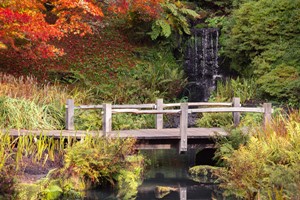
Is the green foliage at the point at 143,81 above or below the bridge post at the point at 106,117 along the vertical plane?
above

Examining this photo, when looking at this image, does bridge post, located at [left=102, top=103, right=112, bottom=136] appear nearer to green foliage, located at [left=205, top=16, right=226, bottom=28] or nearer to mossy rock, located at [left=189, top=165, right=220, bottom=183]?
mossy rock, located at [left=189, top=165, right=220, bottom=183]

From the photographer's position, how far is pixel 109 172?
12164 mm

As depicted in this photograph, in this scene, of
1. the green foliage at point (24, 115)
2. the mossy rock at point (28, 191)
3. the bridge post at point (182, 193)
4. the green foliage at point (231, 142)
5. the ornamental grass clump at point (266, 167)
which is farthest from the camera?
the green foliage at point (24, 115)

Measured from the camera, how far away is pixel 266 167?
10664 mm

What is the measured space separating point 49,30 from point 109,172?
5725mm

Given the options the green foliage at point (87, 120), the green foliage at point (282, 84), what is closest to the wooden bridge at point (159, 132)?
the green foliage at point (87, 120)

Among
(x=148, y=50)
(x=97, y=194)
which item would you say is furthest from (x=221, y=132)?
(x=148, y=50)

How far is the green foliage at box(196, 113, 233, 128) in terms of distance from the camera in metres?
17.4

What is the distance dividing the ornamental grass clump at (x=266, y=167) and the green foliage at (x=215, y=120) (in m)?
5.01

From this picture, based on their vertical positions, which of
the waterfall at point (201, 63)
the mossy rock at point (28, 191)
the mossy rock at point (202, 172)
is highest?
the waterfall at point (201, 63)

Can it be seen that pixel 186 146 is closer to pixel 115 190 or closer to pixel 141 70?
pixel 115 190

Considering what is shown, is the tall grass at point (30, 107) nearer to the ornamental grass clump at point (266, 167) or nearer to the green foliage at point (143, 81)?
the green foliage at point (143, 81)

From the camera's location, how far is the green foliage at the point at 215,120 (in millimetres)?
17395

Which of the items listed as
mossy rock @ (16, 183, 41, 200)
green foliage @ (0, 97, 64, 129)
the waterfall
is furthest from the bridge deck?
the waterfall
